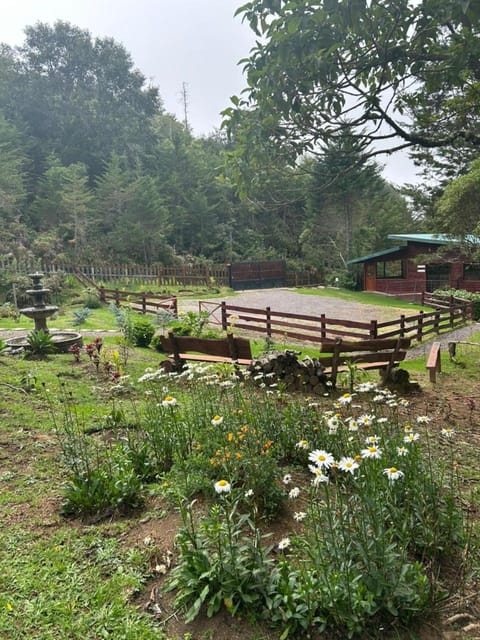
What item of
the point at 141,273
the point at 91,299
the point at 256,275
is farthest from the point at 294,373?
the point at 256,275

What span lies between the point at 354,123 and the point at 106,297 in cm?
1730

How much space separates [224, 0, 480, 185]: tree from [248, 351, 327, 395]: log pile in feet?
9.15

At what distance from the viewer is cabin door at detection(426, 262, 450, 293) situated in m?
25.8

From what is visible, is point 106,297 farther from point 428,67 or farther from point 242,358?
point 428,67

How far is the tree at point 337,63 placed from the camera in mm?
2670

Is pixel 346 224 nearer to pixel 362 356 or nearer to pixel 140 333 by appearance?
pixel 140 333

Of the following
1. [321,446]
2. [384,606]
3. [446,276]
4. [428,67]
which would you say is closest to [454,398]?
[321,446]

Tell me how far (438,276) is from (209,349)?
79.0 ft

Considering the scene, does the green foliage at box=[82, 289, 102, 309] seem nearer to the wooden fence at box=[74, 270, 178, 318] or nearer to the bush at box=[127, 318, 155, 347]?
the wooden fence at box=[74, 270, 178, 318]

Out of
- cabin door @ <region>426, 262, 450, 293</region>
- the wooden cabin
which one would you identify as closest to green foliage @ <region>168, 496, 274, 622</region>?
the wooden cabin

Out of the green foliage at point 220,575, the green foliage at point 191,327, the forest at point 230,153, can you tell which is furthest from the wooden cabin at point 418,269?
the green foliage at point 220,575

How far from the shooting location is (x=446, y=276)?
84.9ft

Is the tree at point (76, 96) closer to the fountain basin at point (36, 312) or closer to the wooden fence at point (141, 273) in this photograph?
the wooden fence at point (141, 273)

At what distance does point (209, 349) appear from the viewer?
604 centimetres
